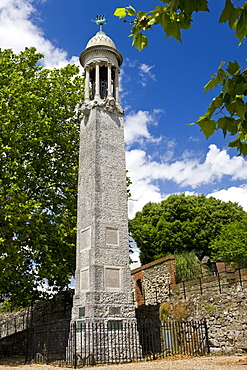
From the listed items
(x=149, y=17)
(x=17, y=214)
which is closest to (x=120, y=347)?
(x=17, y=214)

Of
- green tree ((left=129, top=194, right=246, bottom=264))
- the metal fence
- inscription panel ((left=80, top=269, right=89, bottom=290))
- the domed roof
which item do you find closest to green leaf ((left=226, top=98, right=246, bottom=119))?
the metal fence

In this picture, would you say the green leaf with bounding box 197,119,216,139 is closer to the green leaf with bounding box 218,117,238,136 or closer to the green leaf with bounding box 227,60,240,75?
the green leaf with bounding box 218,117,238,136

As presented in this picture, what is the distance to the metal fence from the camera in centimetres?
1095

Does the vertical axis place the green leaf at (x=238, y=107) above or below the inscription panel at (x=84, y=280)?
above

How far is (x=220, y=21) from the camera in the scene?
3.42 metres

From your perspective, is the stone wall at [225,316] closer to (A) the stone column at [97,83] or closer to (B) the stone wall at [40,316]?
(B) the stone wall at [40,316]

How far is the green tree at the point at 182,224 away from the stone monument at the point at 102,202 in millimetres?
14188

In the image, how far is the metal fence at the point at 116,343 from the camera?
1095 centimetres

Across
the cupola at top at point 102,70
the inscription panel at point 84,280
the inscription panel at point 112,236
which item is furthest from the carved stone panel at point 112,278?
the cupola at top at point 102,70

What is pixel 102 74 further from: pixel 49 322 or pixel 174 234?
pixel 174 234

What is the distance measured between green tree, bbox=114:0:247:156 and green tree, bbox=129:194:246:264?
79.0 feet

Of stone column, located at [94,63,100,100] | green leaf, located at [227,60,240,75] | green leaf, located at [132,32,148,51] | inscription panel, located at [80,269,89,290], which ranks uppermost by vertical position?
stone column, located at [94,63,100,100]

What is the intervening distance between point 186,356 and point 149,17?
10499 mm

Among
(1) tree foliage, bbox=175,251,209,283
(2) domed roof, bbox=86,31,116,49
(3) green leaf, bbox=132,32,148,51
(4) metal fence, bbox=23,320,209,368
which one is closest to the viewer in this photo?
(3) green leaf, bbox=132,32,148,51
